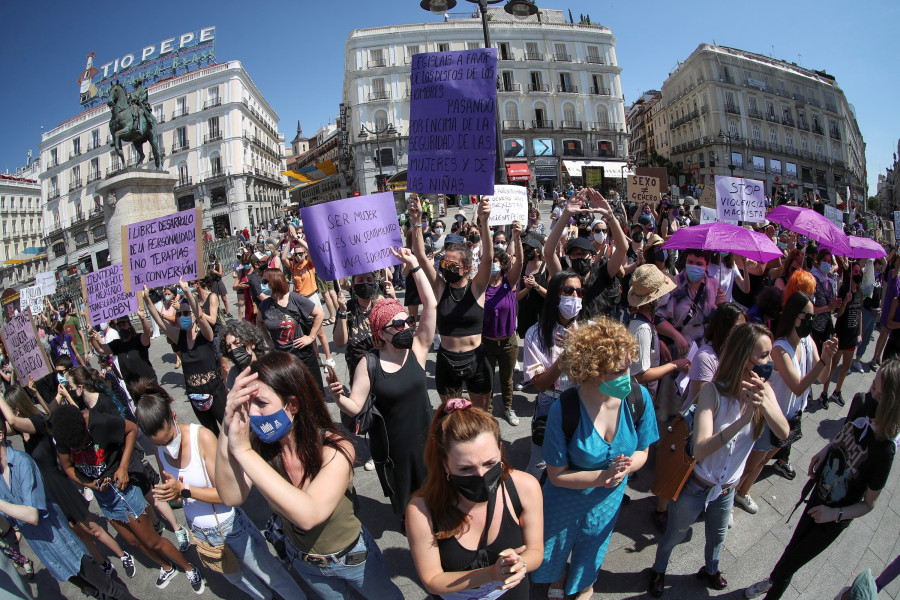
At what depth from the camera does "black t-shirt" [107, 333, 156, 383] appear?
486 cm

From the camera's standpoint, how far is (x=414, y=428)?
290cm

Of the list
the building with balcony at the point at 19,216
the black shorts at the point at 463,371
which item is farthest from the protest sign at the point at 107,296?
the building with balcony at the point at 19,216

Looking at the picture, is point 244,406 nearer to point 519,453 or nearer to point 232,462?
point 232,462

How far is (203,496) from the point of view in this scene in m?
2.47

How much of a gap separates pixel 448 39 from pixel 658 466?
4423cm

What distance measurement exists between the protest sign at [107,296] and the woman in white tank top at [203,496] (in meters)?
2.90

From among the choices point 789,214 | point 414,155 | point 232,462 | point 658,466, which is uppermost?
point 414,155

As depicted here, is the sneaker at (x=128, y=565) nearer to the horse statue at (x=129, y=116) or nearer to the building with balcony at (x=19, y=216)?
the horse statue at (x=129, y=116)

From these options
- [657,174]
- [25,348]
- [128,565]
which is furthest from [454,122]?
[657,174]

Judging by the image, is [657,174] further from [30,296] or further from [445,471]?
[30,296]

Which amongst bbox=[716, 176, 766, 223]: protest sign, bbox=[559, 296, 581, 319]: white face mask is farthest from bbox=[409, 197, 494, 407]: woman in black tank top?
bbox=[716, 176, 766, 223]: protest sign

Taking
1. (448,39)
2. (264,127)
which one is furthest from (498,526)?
(264,127)

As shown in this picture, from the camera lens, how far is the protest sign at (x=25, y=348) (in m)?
4.60

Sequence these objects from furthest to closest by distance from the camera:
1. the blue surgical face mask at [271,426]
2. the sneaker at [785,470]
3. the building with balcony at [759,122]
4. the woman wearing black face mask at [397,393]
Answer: the building with balcony at [759,122], the sneaker at [785,470], the woman wearing black face mask at [397,393], the blue surgical face mask at [271,426]
